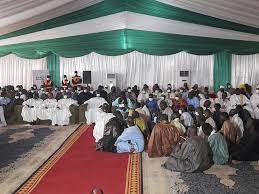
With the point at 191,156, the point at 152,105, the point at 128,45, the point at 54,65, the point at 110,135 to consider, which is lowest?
the point at 191,156

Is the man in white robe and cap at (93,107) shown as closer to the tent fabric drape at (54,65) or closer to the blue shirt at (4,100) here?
the blue shirt at (4,100)

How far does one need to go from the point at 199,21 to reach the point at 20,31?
6457 millimetres

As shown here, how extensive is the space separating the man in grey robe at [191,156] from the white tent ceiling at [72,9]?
3111mm

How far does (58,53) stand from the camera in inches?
594

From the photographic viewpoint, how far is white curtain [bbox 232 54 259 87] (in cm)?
1477

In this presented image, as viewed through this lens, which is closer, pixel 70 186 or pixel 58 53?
pixel 70 186

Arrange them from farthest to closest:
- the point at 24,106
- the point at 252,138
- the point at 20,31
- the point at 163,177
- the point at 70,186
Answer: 1. the point at 20,31
2. the point at 24,106
3. the point at 252,138
4. the point at 163,177
5. the point at 70,186

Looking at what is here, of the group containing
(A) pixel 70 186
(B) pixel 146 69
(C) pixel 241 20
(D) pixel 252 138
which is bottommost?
(A) pixel 70 186

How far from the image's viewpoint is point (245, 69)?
14.9 m

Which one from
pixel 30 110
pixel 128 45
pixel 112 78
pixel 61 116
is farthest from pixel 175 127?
pixel 112 78

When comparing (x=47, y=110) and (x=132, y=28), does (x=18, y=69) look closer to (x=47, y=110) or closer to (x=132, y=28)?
(x=47, y=110)

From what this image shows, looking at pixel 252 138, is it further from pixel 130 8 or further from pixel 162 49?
pixel 162 49

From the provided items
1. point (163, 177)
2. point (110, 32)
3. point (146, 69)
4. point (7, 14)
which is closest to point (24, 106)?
point (7, 14)

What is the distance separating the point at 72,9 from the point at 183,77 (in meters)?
5.61
